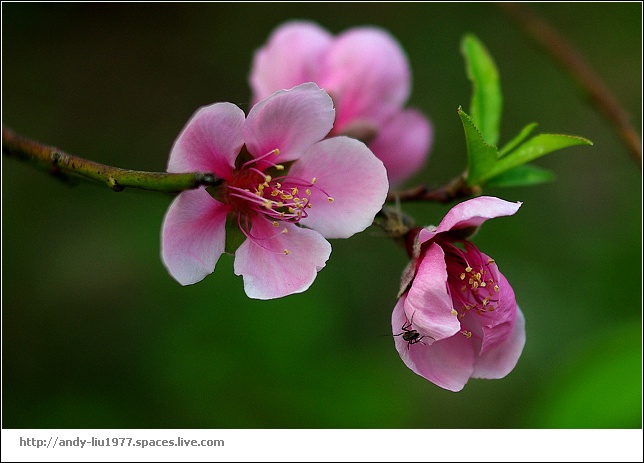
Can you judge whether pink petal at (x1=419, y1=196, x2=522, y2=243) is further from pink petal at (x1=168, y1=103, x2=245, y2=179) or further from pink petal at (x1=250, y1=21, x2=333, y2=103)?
pink petal at (x1=250, y1=21, x2=333, y2=103)

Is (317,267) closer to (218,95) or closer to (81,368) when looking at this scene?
(81,368)

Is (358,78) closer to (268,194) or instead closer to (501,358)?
(268,194)

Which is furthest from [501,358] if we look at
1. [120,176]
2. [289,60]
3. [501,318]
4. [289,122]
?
[289,60]

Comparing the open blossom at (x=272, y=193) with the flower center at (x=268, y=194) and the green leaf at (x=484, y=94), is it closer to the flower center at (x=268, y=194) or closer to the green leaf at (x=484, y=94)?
the flower center at (x=268, y=194)

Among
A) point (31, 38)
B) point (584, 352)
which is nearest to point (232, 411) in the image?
point (584, 352)

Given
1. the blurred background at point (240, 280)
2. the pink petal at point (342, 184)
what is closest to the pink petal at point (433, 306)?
the pink petal at point (342, 184)

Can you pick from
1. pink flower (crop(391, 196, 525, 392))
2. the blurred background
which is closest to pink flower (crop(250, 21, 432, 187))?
pink flower (crop(391, 196, 525, 392))
